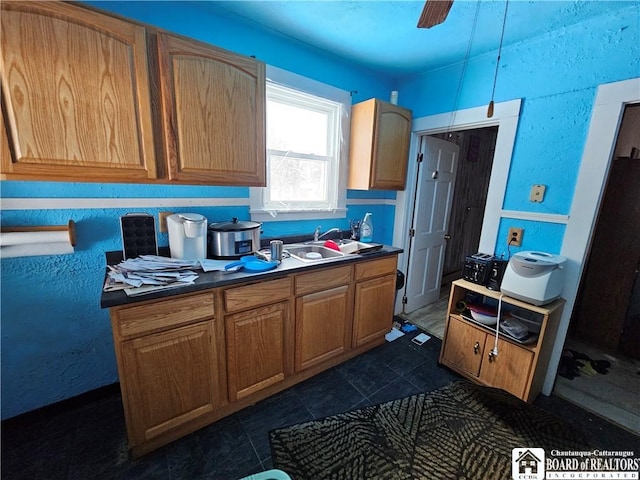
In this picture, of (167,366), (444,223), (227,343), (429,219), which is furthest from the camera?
(444,223)

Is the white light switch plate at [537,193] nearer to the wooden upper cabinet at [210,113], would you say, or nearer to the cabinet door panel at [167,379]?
the wooden upper cabinet at [210,113]

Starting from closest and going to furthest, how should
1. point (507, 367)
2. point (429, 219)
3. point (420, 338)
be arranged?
point (507, 367)
point (420, 338)
point (429, 219)

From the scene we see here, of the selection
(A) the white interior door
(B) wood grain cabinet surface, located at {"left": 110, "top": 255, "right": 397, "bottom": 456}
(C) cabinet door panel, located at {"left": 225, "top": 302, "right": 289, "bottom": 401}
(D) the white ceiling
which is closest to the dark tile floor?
(B) wood grain cabinet surface, located at {"left": 110, "top": 255, "right": 397, "bottom": 456}

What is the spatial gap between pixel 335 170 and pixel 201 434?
2112 mm

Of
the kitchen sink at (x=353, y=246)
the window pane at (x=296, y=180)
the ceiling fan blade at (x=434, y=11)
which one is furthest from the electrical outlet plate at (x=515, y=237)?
the ceiling fan blade at (x=434, y=11)

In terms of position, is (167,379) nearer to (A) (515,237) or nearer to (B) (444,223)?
(A) (515,237)

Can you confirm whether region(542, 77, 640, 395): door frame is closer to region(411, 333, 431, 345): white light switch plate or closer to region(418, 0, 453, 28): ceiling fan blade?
region(411, 333, 431, 345): white light switch plate

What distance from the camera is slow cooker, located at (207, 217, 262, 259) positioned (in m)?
1.65

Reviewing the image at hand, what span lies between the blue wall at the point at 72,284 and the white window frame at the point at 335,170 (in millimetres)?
259

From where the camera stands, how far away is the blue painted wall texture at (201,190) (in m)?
1.39

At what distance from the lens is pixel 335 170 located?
7.82ft

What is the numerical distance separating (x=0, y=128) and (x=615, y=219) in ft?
13.1

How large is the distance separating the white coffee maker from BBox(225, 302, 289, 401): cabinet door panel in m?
0.47

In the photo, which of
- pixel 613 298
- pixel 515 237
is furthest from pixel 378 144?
pixel 613 298
